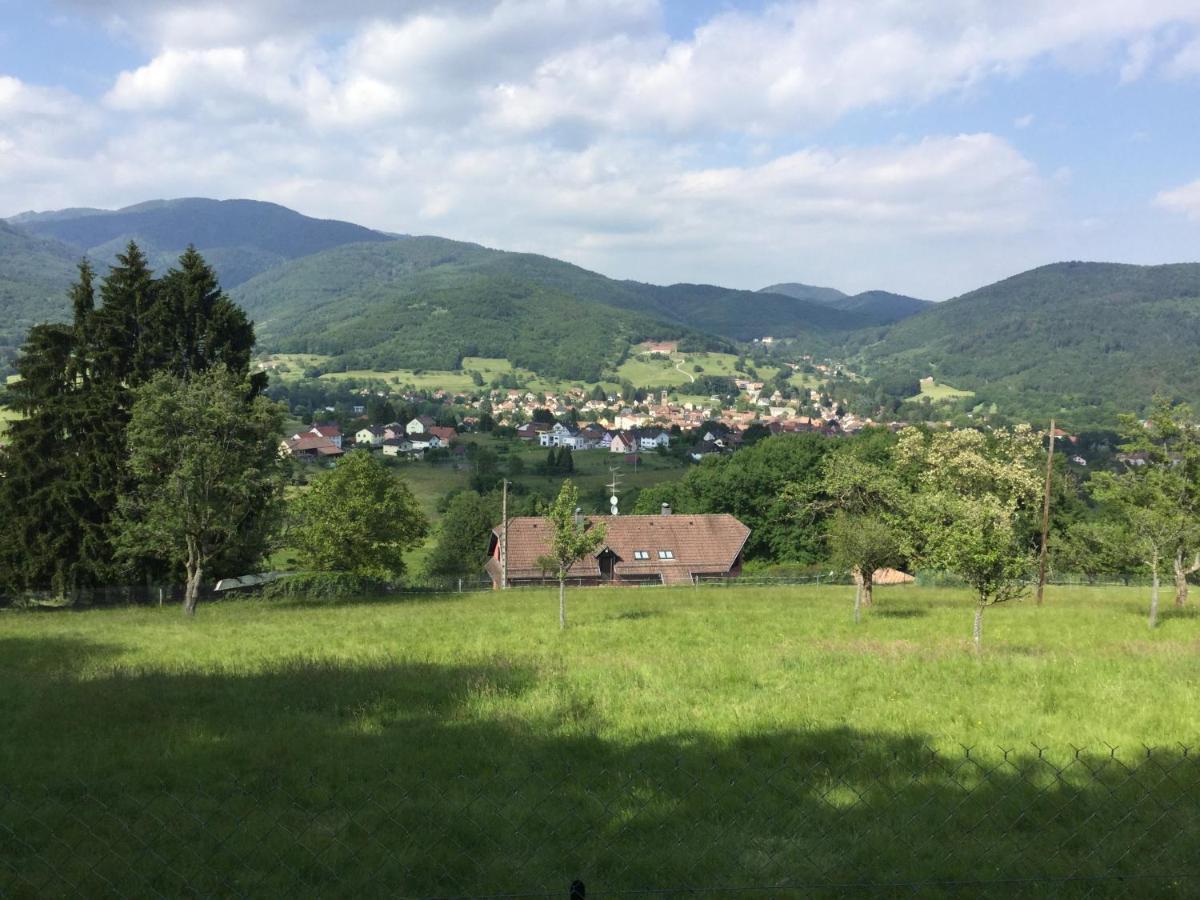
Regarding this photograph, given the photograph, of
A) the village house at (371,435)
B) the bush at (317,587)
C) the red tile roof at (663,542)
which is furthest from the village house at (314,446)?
the bush at (317,587)

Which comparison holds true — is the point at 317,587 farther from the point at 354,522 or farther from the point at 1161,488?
the point at 1161,488

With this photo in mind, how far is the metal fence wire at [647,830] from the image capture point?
7457 millimetres

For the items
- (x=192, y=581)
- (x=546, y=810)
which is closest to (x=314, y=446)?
(x=192, y=581)

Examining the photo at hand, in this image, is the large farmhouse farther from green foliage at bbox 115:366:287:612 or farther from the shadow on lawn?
the shadow on lawn

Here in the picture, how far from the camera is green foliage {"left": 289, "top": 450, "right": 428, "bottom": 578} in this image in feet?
137

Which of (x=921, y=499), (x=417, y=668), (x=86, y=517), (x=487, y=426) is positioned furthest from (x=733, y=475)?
(x=487, y=426)

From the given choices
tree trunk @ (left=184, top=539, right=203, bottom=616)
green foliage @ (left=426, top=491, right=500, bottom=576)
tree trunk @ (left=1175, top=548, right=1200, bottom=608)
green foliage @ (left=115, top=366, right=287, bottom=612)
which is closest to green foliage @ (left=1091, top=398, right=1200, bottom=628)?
tree trunk @ (left=1175, top=548, right=1200, bottom=608)

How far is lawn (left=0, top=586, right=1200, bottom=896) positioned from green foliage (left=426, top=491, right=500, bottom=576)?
56.6 m

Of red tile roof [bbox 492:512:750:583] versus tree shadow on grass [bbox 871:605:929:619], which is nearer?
tree shadow on grass [bbox 871:605:929:619]

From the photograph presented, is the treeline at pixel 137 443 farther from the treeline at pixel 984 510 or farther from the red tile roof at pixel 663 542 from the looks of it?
the red tile roof at pixel 663 542

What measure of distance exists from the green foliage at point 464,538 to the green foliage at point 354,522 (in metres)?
30.7

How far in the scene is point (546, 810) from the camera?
9.27 m

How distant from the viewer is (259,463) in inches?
1340

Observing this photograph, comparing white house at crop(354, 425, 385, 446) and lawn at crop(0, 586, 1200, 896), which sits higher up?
lawn at crop(0, 586, 1200, 896)
